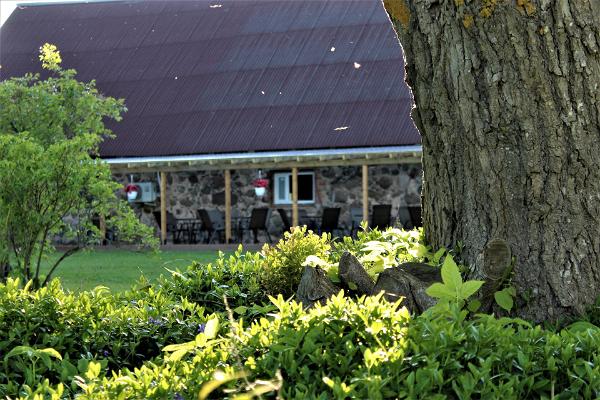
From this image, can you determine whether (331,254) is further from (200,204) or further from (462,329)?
(200,204)

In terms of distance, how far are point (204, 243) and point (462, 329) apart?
860 inches

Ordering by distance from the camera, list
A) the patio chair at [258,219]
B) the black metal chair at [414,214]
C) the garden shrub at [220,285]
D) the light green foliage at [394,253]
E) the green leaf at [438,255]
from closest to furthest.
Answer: the green leaf at [438,255] < the light green foliage at [394,253] < the garden shrub at [220,285] < the black metal chair at [414,214] < the patio chair at [258,219]

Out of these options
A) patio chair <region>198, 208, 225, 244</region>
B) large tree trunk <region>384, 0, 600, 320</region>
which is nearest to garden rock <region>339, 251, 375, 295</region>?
large tree trunk <region>384, 0, 600, 320</region>

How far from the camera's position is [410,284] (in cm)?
449

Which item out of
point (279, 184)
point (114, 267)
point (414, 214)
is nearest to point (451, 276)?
point (114, 267)

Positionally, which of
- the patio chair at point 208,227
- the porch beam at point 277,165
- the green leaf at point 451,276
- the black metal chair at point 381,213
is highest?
the porch beam at point 277,165

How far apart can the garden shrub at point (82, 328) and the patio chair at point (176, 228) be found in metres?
19.8

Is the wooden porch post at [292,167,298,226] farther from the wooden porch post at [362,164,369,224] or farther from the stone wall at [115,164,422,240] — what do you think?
the wooden porch post at [362,164,369,224]

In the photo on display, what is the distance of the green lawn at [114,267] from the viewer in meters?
14.7

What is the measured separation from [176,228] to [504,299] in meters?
21.0

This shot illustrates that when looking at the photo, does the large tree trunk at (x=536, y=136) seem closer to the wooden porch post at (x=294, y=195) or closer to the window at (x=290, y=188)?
the wooden porch post at (x=294, y=195)

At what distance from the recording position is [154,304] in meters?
4.96

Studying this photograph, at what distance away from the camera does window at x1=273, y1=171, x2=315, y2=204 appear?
24539 mm

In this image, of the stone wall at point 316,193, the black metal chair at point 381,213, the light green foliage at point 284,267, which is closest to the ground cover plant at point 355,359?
the light green foliage at point 284,267
